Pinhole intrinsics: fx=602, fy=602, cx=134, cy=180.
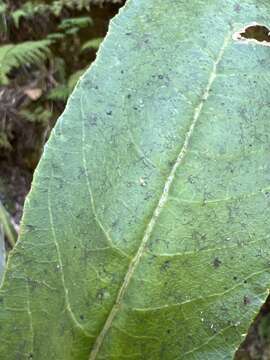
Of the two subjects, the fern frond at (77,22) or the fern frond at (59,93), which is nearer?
the fern frond at (59,93)

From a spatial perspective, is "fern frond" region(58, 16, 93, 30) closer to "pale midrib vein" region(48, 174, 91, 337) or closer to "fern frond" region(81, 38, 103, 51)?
"fern frond" region(81, 38, 103, 51)

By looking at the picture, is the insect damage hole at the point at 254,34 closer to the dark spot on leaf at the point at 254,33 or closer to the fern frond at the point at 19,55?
the dark spot on leaf at the point at 254,33

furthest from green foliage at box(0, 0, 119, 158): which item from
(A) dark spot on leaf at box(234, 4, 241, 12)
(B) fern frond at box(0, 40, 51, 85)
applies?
(A) dark spot on leaf at box(234, 4, 241, 12)

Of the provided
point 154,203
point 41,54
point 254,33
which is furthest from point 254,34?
point 41,54

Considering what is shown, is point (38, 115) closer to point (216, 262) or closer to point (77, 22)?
point (77, 22)

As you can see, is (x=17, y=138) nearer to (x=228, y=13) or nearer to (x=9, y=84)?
(x=9, y=84)

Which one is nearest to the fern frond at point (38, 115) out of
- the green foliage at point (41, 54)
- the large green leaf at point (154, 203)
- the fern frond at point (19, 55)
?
the green foliage at point (41, 54)

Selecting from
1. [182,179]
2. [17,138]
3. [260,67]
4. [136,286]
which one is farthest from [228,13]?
[17,138]
